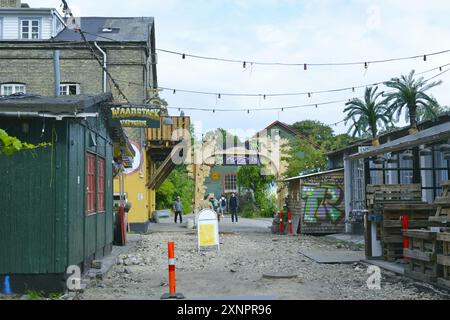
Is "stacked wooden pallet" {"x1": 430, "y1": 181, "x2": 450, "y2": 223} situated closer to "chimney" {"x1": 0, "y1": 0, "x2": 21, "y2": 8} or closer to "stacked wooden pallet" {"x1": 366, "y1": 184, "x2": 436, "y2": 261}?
"stacked wooden pallet" {"x1": 366, "y1": 184, "x2": 436, "y2": 261}

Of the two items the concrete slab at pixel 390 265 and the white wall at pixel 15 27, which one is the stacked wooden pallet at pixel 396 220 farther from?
the white wall at pixel 15 27

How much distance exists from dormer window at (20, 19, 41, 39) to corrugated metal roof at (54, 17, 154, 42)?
44.9 inches

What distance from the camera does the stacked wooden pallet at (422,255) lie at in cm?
997

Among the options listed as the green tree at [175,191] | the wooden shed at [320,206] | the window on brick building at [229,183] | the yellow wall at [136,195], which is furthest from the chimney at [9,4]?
the window on brick building at [229,183]

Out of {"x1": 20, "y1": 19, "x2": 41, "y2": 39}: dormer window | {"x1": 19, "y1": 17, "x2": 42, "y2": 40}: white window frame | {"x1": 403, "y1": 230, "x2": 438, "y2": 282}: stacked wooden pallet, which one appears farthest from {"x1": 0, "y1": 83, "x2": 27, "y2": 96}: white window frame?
{"x1": 403, "y1": 230, "x2": 438, "y2": 282}: stacked wooden pallet

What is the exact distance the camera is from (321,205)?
25.2 metres

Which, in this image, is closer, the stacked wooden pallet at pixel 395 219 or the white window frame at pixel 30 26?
the stacked wooden pallet at pixel 395 219

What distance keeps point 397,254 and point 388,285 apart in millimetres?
2895

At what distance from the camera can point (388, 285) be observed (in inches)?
420

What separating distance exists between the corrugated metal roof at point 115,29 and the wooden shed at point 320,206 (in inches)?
416

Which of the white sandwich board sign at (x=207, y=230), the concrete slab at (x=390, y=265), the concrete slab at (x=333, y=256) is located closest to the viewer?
the concrete slab at (x=390, y=265)

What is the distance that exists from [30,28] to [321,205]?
17346 millimetres
